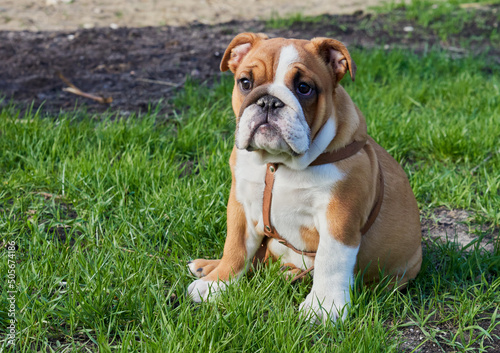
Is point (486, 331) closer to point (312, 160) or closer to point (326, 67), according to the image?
point (312, 160)

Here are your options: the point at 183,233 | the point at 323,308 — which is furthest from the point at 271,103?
the point at 183,233

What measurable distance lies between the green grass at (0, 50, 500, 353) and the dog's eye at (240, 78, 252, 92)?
93cm

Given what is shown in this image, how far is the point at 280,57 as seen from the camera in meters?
2.55

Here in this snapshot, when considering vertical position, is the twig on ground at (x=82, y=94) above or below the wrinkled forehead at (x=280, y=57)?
below

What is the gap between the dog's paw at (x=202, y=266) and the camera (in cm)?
301

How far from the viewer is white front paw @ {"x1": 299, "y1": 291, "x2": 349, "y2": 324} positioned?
258 cm

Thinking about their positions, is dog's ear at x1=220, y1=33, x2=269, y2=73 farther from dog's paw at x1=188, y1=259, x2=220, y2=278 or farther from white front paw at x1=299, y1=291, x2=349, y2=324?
white front paw at x1=299, y1=291, x2=349, y2=324

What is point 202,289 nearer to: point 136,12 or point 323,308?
point 323,308

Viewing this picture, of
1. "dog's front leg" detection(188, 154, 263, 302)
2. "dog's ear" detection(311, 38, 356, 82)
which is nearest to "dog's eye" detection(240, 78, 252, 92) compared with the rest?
"dog's ear" detection(311, 38, 356, 82)

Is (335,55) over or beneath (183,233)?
over

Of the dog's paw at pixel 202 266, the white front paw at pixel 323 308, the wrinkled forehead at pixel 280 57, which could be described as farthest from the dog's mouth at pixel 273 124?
the dog's paw at pixel 202 266

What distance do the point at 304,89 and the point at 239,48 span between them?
52 centimetres

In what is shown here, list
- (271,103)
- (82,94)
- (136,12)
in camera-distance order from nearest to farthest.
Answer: (271,103) < (82,94) < (136,12)

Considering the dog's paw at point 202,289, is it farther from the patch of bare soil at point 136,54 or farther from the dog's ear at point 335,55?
the patch of bare soil at point 136,54
